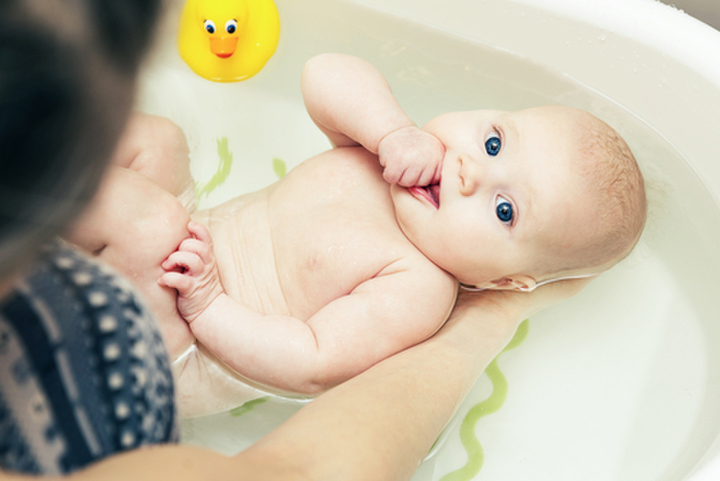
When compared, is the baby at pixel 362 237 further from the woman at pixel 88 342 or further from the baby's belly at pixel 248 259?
the woman at pixel 88 342

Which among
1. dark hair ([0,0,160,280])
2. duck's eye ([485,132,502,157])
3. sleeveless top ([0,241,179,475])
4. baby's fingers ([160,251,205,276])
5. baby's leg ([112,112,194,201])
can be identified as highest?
dark hair ([0,0,160,280])

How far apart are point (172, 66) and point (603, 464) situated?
4.12ft

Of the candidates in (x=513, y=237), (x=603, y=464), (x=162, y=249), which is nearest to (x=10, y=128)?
(x=162, y=249)

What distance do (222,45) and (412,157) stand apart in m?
0.54

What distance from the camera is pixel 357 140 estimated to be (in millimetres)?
1050

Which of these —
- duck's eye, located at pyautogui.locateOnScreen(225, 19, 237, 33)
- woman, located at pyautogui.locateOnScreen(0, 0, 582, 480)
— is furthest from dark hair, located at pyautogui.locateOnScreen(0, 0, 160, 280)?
duck's eye, located at pyautogui.locateOnScreen(225, 19, 237, 33)

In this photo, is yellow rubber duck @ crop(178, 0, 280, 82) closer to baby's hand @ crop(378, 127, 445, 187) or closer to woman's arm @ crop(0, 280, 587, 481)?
baby's hand @ crop(378, 127, 445, 187)

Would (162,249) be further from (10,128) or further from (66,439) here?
(10,128)

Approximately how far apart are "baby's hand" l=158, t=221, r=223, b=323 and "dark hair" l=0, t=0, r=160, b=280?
0.59 metres

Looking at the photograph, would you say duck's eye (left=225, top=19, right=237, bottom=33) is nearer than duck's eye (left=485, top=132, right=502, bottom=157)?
No

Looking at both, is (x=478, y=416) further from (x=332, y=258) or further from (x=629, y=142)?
(x=629, y=142)

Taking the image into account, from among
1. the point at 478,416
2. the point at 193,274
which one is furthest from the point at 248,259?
→ the point at 478,416

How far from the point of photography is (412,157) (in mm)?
939

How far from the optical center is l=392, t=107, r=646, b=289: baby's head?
0.89 metres
